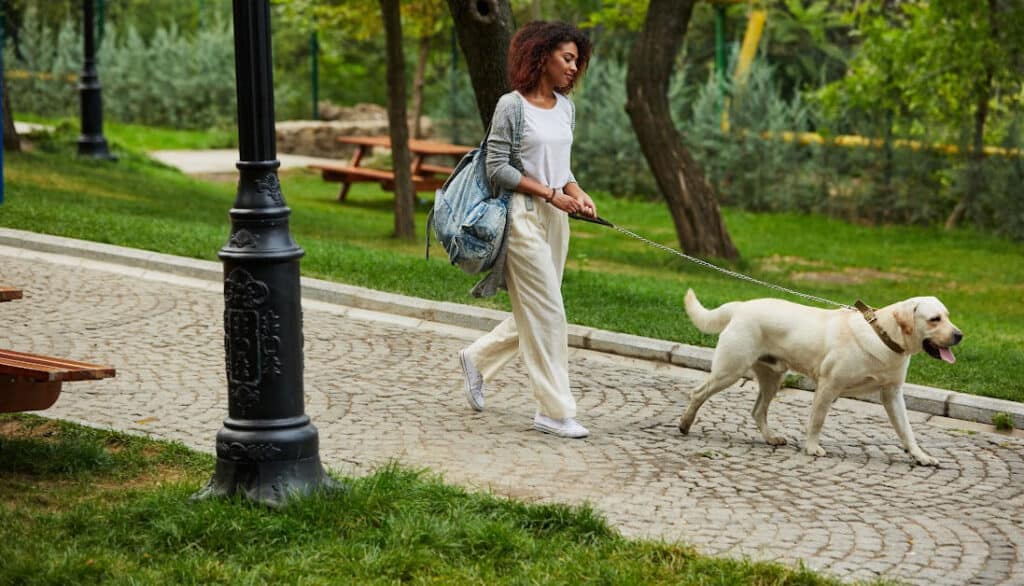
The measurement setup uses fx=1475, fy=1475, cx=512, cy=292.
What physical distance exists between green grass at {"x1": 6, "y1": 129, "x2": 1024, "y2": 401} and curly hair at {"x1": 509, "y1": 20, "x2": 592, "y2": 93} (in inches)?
112

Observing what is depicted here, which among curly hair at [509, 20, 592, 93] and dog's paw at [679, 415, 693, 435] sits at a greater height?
curly hair at [509, 20, 592, 93]

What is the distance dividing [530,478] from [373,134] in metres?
21.8

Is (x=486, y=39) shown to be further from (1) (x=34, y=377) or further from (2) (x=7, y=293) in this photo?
(1) (x=34, y=377)

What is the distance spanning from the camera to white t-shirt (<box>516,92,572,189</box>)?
7.26 meters

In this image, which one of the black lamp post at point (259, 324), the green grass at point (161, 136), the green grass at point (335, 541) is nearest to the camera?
the green grass at point (335, 541)

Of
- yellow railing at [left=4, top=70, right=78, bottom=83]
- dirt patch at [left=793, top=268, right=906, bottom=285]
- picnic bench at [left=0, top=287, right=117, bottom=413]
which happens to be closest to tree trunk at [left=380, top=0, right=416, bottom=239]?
dirt patch at [left=793, top=268, right=906, bottom=285]

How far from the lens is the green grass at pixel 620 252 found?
10664 millimetres

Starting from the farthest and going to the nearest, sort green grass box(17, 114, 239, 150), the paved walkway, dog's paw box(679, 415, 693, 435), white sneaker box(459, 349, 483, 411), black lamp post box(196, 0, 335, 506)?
green grass box(17, 114, 239, 150)
white sneaker box(459, 349, 483, 411)
dog's paw box(679, 415, 693, 435)
the paved walkway
black lamp post box(196, 0, 335, 506)

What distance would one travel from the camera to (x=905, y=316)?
6.82m

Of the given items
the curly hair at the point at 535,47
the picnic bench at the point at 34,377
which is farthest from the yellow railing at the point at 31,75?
the picnic bench at the point at 34,377

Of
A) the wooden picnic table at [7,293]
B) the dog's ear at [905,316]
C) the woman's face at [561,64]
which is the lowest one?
the dog's ear at [905,316]

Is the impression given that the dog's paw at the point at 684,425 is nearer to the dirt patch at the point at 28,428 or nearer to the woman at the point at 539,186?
the woman at the point at 539,186

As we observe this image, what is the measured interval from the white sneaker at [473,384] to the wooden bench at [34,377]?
7.46 feet

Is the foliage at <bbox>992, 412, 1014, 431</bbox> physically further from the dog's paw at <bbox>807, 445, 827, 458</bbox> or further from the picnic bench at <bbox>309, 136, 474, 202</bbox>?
the picnic bench at <bbox>309, 136, 474, 202</bbox>
